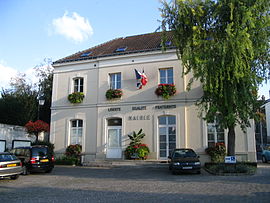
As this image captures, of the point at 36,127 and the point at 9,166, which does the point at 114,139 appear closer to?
the point at 36,127

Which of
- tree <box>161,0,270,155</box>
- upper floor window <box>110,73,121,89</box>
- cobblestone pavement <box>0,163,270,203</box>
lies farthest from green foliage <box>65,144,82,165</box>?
tree <box>161,0,270,155</box>

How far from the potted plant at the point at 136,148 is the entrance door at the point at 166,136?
1067mm

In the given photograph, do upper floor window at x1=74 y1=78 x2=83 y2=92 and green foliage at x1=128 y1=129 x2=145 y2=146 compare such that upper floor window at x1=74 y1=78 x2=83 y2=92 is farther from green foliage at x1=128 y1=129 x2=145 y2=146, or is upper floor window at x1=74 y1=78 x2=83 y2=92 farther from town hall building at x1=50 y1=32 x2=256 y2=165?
green foliage at x1=128 y1=129 x2=145 y2=146

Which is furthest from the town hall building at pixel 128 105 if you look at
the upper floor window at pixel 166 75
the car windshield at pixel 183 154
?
the car windshield at pixel 183 154

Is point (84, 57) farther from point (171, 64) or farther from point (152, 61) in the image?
point (171, 64)

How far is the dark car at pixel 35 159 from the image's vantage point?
13.7 meters

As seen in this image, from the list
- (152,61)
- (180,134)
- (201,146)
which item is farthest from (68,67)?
(201,146)

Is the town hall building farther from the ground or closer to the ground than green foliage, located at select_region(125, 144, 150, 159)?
farther from the ground

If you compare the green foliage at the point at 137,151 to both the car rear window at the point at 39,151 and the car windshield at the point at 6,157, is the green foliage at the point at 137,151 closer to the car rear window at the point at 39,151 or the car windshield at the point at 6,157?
the car rear window at the point at 39,151

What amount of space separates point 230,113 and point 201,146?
555 cm

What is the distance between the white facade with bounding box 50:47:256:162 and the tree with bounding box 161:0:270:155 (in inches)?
176

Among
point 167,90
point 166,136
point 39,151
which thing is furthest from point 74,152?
point 167,90

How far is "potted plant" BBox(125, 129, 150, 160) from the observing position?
1748cm

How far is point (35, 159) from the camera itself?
13.8 metres
